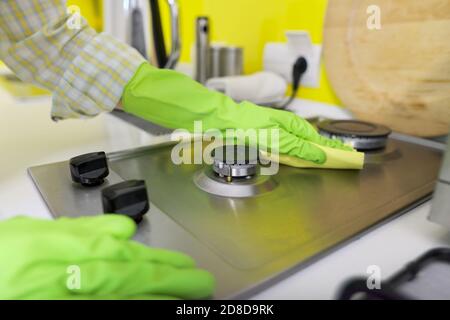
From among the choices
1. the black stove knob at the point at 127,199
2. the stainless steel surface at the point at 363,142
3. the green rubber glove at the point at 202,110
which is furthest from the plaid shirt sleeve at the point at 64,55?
the stainless steel surface at the point at 363,142

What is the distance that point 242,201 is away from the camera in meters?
0.45

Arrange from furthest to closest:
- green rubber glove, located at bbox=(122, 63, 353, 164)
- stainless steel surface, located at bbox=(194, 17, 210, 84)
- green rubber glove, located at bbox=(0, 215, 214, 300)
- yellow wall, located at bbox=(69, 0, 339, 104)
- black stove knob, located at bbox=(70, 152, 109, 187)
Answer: stainless steel surface, located at bbox=(194, 17, 210, 84) < yellow wall, located at bbox=(69, 0, 339, 104) < green rubber glove, located at bbox=(122, 63, 353, 164) < black stove knob, located at bbox=(70, 152, 109, 187) < green rubber glove, located at bbox=(0, 215, 214, 300)

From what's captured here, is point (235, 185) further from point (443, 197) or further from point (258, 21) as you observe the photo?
point (258, 21)

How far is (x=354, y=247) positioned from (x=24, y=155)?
0.56m

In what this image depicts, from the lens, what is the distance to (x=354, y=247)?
14.4 inches

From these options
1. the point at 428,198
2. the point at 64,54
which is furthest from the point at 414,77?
the point at 64,54

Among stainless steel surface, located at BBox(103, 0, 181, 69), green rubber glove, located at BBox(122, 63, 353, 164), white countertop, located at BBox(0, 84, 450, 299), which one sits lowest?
white countertop, located at BBox(0, 84, 450, 299)

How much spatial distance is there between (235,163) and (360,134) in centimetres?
28

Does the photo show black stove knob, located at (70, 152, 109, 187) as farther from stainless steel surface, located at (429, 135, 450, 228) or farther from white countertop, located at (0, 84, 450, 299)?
stainless steel surface, located at (429, 135, 450, 228)

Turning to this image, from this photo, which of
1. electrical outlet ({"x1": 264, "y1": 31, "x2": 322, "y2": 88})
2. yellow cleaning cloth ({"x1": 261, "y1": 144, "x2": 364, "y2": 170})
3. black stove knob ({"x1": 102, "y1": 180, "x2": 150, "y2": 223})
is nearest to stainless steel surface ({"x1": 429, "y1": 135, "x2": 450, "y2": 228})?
yellow cleaning cloth ({"x1": 261, "y1": 144, "x2": 364, "y2": 170})

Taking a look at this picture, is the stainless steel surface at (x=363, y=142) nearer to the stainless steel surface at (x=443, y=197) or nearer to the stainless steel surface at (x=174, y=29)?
the stainless steel surface at (x=443, y=197)

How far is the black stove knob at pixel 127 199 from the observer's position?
13.9 inches

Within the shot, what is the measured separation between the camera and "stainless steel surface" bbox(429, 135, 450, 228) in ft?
1.16

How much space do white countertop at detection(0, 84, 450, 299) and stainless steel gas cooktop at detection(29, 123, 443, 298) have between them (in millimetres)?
13
